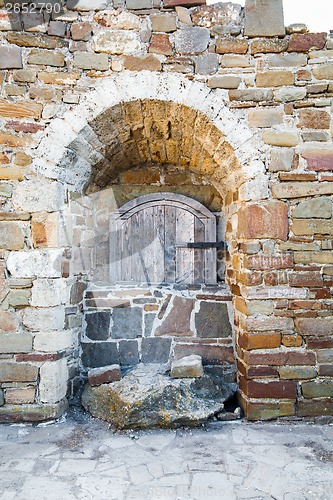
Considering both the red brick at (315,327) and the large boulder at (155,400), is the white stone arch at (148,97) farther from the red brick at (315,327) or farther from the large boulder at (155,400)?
the large boulder at (155,400)

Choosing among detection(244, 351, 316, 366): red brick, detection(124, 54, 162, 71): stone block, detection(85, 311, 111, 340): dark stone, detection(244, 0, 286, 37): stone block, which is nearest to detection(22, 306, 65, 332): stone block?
detection(85, 311, 111, 340): dark stone

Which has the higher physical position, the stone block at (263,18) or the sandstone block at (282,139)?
the stone block at (263,18)

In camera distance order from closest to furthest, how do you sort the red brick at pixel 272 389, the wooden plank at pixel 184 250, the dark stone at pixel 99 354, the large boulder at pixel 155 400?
the large boulder at pixel 155 400
the red brick at pixel 272 389
the dark stone at pixel 99 354
the wooden plank at pixel 184 250

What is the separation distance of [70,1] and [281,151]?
2107 mm

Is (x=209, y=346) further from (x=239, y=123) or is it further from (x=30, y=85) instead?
(x=30, y=85)

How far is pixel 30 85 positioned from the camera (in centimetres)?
301

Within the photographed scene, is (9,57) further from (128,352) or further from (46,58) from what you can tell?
(128,352)

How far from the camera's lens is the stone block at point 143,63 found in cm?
304

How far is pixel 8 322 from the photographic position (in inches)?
117

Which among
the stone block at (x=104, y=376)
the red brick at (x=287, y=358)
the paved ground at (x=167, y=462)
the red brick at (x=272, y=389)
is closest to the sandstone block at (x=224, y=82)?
the red brick at (x=287, y=358)

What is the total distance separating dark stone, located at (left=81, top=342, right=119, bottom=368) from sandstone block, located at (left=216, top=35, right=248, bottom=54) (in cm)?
273

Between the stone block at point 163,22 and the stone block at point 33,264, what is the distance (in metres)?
2.02

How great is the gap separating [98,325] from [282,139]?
2304 millimetres

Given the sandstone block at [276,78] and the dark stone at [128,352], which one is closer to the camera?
the sandstone block at [276,78]
